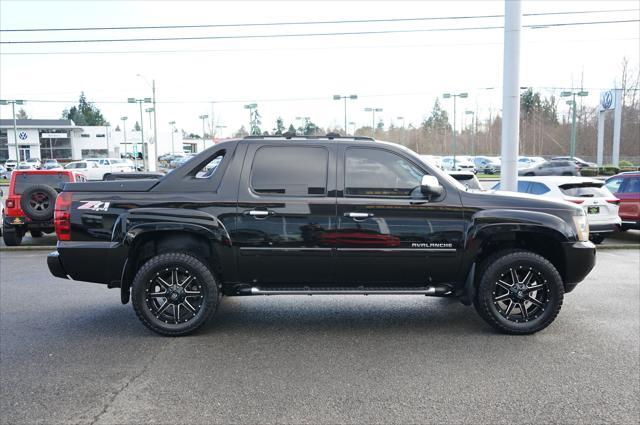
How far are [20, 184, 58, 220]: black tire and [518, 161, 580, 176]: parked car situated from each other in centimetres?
3406

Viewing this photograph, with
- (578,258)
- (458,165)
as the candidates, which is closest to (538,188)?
(578,258)

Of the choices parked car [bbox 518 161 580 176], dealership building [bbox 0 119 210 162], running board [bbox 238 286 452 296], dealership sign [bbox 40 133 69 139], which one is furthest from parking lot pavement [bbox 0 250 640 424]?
dealership sign [bbox 40 133 69 139]

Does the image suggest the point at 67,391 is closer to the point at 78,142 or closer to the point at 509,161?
the point at 509,161

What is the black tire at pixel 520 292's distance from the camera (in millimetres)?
5395

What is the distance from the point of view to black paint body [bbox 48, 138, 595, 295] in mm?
5340

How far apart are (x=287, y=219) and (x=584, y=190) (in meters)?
8.34

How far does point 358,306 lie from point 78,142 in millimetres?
93370

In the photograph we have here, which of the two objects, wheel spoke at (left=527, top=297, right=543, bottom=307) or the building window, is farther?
the building window

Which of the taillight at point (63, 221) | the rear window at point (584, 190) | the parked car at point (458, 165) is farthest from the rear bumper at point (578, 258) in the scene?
the parked car at point (458, 165)

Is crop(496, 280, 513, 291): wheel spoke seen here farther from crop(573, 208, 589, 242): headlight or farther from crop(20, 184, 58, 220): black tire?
crop(20, 184, 58, 220): black tire

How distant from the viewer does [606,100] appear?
48.5m

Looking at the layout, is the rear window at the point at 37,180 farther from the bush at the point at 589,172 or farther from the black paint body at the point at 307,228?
the bush at the point at 589,172

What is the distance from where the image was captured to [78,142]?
89750mm

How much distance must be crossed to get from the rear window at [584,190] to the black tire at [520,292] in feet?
21.4
